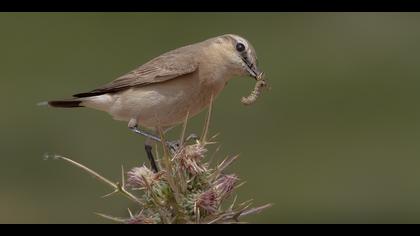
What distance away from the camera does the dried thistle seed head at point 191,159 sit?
12.9 ft

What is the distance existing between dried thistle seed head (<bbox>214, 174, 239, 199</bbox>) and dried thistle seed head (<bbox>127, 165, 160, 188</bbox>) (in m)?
0.26

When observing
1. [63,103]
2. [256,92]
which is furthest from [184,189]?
[63,103]

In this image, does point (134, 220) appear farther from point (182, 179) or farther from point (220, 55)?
point (220, 55)

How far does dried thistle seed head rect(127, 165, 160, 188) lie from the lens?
3951 millimetres

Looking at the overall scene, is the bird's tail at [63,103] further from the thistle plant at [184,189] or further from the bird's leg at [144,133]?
the thistle plant at [184,189]

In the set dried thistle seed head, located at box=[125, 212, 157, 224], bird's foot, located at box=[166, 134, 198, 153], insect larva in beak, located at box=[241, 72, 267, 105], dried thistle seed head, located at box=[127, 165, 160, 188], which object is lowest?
dried thistle seed head, located at box=[125, 212, 157, 224]

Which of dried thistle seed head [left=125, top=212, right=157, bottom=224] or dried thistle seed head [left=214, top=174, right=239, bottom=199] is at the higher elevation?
dried thistle seed head [left=214, top=174, right=239, bottom=199]

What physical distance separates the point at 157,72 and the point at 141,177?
6.45ft

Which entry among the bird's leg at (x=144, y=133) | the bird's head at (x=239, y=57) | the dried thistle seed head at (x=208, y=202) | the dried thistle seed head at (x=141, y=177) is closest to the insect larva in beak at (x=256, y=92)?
the bird's head at (x=239, y=57)

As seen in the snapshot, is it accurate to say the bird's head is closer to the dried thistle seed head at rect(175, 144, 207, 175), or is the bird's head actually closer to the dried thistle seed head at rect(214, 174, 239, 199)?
the dried thistle seed head at rect(175, 144, 207, 175)

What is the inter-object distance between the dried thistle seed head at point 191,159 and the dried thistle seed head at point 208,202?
0.15m

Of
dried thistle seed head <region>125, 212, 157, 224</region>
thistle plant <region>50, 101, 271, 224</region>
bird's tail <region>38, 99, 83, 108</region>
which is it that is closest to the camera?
dried thistle seed head <region>125, 212, 157, 224</region>

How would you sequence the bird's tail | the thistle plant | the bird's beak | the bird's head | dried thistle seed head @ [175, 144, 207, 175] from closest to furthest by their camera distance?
the thistle plant
dried thistle seed head @ [175, 144, 207, 175]
the bird's beak
the bird's head
the bird's tail

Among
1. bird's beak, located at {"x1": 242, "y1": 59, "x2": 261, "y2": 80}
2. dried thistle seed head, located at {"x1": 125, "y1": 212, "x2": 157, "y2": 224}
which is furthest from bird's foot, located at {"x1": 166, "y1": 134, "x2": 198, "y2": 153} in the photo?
bird's beak, located at {"x1": 242, "y1": 59, "x2": 261, "y2": 80}
